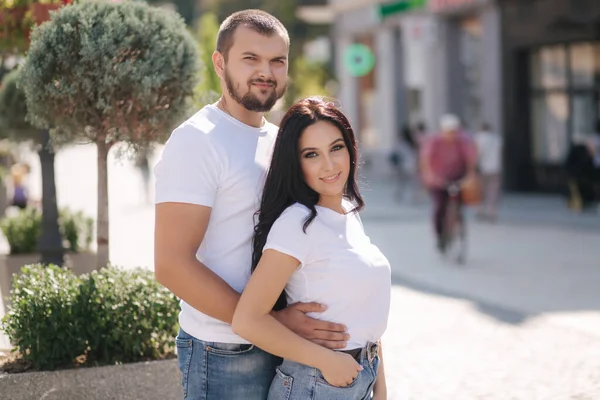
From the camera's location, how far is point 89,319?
487 cm

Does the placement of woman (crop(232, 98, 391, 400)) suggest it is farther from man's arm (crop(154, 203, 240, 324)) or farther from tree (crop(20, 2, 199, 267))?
tree (crop(20, 2, 199, 267))

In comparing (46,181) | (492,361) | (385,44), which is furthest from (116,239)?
(385,44)

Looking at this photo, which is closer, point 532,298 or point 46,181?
point 46,181

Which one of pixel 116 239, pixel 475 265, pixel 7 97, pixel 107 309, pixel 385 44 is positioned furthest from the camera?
pixel 385 44

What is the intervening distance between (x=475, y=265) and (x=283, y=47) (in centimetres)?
947

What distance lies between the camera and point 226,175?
2.98m

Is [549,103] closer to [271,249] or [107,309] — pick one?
[107,309]

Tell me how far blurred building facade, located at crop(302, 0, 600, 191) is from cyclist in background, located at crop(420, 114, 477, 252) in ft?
30.7

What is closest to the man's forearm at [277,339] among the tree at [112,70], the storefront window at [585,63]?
the tree at [112,70]

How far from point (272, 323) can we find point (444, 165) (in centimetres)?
978

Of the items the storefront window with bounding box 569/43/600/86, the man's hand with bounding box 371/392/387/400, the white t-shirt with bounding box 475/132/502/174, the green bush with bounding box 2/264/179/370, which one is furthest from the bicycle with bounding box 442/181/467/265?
the storefront window with bounding box 569/43/600/86

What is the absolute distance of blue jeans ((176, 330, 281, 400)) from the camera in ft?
10.0

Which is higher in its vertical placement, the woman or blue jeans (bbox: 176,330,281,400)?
the woman

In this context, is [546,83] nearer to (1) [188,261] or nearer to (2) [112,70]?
(2) [112,70]
